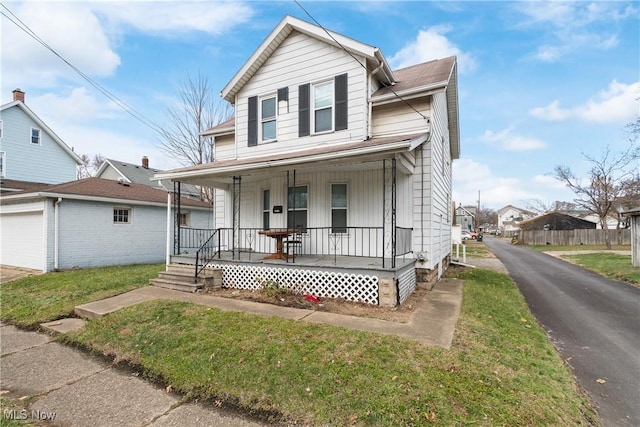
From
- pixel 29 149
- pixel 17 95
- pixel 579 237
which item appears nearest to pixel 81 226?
pixel 29 149

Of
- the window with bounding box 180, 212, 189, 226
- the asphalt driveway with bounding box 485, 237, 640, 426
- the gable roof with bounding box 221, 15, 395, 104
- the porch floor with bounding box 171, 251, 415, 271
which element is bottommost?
the asphalt driveway with bounding box 485, 237, 640, 426

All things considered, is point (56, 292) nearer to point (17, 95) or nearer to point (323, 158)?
point (323, 158)

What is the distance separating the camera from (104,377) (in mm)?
3961

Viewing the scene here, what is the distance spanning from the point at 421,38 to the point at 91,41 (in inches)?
444

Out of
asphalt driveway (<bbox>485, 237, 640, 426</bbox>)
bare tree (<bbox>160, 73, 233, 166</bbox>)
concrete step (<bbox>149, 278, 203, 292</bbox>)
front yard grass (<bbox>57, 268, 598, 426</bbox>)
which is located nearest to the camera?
front yard grass (<bbox>57, 268, 598, 426</bbox>)

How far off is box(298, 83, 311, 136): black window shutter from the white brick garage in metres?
10.6

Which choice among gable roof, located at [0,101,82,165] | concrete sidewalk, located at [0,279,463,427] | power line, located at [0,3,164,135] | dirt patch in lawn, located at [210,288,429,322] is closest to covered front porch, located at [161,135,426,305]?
dirt patch in lawn, located at [210,288,429,322]

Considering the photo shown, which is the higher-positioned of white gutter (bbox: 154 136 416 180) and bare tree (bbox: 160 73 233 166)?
bare tree (bbox: 160 73 233 166)

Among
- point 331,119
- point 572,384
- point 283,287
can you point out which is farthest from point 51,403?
point 331,119

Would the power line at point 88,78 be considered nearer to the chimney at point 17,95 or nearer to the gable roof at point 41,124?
the gable roof at point 41,124

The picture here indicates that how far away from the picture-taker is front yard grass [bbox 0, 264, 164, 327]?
656 centimetres

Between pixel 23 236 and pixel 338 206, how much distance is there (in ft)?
43.0

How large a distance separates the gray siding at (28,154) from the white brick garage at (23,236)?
6259 mm

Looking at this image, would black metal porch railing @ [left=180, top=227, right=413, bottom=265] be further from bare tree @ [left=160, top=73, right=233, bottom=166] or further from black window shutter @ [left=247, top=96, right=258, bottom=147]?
bare tree @ [left=160, top=73, right=233, bottom=166]
